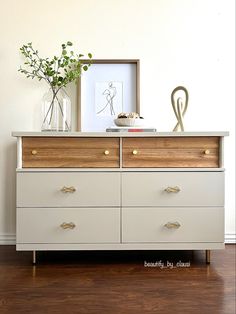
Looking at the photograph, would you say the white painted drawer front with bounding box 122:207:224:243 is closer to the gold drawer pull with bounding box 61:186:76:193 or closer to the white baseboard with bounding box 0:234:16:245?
the gold drawer pull with bounding box 61:186:76:193

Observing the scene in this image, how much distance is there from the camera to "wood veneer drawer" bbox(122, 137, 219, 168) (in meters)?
2.15

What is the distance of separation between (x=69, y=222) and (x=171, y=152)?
0.61 meters

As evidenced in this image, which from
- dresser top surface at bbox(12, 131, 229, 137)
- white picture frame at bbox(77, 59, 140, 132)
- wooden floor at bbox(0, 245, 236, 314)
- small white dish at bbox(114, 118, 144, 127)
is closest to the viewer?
wooden floor at bbox(0, 245, 236, 314)

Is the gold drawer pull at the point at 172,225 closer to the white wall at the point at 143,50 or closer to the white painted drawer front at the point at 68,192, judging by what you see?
the white painted drawer front at the point at 68,192

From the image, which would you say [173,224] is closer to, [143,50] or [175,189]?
[175,189]

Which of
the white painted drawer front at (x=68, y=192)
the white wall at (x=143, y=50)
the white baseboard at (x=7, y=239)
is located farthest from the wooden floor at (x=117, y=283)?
the white wall at (x=143, y=50)

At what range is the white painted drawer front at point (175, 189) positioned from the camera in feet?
7.03

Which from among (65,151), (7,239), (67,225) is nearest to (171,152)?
(65,151)

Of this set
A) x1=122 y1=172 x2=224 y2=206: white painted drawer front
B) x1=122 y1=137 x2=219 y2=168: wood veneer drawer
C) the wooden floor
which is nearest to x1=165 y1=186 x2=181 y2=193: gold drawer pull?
x1=122 y1=172 x2=224 y2=206: white painted drawer front

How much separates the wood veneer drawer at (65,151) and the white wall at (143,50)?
18.6 inches

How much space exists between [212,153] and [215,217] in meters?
0.32

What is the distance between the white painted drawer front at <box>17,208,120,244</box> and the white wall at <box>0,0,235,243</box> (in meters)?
0.50

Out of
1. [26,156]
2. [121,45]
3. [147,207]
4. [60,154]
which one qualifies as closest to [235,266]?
[147,207]

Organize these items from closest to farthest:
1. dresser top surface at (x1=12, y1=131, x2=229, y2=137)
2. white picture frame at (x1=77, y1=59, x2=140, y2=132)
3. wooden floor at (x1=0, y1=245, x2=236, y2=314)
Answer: wooden floor at (x1=0, y1=245, x2=236, y2=314)
dresser top surface at (x1=12, y1=131, x2=229, y2=137)
white picture frame at (x1=77, y1=59, x2=140, y2=132)
